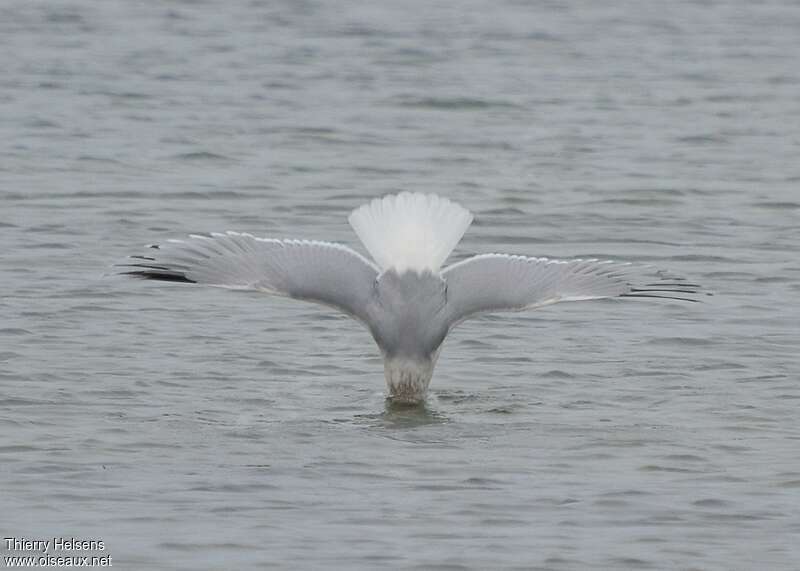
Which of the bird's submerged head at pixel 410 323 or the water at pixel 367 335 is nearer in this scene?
the water at pixel 367 335

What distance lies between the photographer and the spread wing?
9.07m

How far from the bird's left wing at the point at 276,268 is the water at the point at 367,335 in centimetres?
58

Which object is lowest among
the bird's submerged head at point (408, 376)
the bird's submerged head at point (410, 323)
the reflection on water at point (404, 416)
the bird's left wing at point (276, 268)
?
the reflection on water at point (404, 416)

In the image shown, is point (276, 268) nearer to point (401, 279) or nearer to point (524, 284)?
point (401, 279)

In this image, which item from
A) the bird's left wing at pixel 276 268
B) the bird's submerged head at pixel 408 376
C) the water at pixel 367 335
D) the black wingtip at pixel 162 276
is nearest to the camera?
the water at pixel 367 335

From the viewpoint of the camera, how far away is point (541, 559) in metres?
7.05

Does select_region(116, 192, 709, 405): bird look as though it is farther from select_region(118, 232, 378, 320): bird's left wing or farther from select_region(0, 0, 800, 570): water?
select_region(0, 0, 800, 570): water

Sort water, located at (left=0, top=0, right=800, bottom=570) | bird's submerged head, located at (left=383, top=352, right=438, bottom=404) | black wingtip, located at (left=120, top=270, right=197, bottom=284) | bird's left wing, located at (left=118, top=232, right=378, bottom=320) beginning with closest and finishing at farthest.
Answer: water, located at (left=0, top=0, right=800, bottom=570)
black wingtip, located at (left=120, top=270, right=197, bottom=284)
bird's left wing, located at (left=118, top=232, right=378, bottom=320)
bird's submerged head, located at (left=383, top=352, right=438, bottom=404)

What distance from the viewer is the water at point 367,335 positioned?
7473 millimetres

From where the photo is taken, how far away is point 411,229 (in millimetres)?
9070

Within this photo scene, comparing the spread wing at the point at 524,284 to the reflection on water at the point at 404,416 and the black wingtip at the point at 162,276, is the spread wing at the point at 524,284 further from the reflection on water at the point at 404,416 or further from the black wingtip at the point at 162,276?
the black wingtip at the point at 162,276

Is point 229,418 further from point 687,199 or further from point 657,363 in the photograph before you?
point 687,199

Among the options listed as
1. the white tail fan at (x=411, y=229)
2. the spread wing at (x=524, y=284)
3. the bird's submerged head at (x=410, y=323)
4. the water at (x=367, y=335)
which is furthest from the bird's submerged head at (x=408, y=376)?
the white tail fan at (x=411, y=229)

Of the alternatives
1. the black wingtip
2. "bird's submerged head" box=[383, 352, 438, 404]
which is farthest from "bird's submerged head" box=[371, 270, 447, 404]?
the black wingtip
